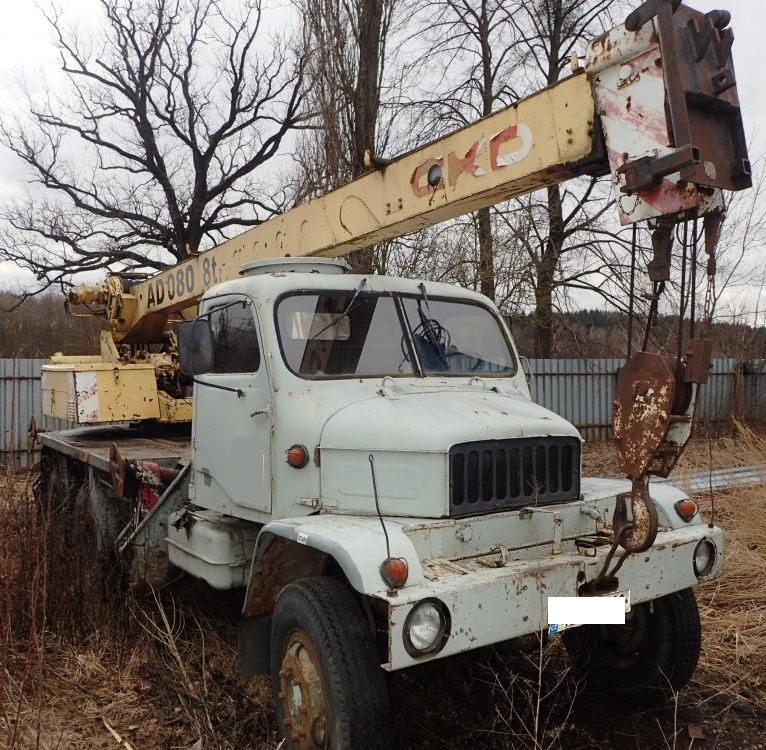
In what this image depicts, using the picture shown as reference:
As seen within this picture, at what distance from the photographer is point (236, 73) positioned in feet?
71.5

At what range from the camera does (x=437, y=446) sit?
121 inches

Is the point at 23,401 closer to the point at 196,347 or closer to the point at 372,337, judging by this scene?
the point at 196,347

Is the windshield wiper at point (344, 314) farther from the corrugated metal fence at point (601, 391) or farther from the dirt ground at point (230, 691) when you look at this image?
the corrugated metal fence at point (601, 391)

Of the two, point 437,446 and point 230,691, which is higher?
point 437,446

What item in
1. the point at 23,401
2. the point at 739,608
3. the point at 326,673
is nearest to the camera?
Result: the point at 326,673

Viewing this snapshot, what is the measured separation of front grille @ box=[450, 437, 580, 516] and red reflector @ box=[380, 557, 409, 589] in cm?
50

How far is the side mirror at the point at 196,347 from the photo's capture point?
3.87 meters

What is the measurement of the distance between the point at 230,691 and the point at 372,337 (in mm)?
2005

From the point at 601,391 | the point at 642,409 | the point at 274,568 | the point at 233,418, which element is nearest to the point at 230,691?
the point at 274,568

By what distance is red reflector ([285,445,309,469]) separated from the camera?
348cm

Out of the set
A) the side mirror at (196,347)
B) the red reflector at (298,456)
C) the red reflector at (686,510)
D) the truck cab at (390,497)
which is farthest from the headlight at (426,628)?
the side mirror at (196,347)

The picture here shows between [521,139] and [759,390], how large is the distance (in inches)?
603

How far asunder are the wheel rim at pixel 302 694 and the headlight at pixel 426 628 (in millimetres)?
459

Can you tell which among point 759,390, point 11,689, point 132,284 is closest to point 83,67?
point 132,284
